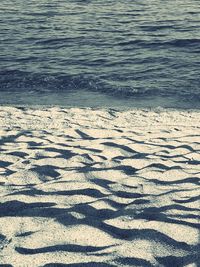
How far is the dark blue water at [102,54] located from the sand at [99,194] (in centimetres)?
335

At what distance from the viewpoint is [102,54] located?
14.1 metres

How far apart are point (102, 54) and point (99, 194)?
9.88 meters

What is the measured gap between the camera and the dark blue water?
1102cm

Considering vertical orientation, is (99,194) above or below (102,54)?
below

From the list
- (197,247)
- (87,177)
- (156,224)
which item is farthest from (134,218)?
(87,177)

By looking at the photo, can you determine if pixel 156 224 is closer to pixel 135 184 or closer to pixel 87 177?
Answer: pixel 135 184

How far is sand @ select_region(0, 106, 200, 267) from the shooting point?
386 cm

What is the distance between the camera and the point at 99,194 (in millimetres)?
4883

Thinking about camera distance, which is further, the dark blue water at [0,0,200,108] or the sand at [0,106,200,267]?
the dark blue water at [0,0,200,108]

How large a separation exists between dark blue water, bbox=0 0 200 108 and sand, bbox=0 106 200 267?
3.35 m

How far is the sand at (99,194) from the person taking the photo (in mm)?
3855

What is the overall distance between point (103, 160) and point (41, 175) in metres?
0.93

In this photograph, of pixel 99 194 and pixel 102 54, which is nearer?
pixel 99 194

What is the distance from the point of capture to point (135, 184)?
514 centimetres
